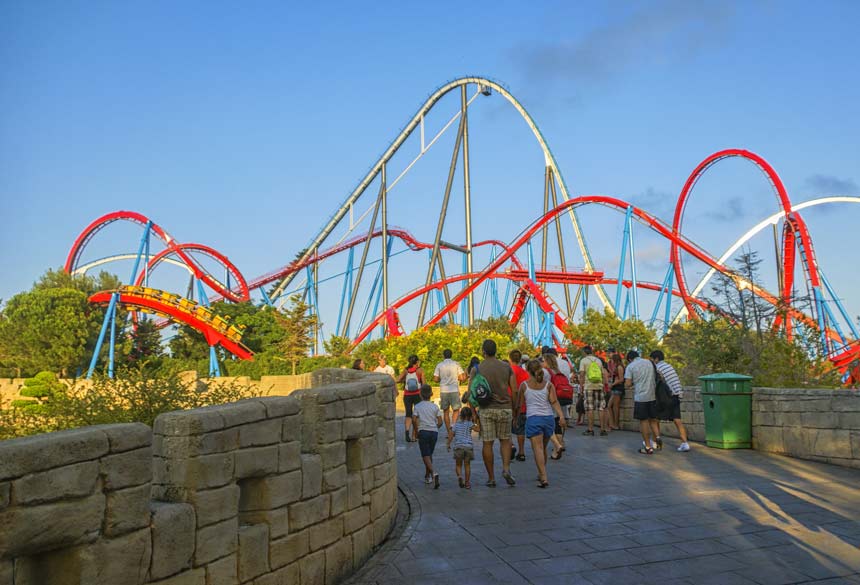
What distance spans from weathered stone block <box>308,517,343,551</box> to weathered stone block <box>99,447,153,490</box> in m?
1.60

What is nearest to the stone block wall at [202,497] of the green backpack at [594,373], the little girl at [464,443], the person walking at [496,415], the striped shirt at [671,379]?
the little girl at [464,443]

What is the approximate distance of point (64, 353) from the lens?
38.9m

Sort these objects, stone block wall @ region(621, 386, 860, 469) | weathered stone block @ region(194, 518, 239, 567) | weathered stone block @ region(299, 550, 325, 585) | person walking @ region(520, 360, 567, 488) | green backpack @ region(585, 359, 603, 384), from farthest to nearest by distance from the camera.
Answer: green backpack @ region(585, 359, 603, 384) < stone block wall @ region(621, 386, 860, 469) < person walking @ region(520, 360, 567, 488) < weathered stone block @ region(299, 550, 325, 585) < weathered stone block @ region(194, 518, 239, 567)

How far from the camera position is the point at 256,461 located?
4094 mm

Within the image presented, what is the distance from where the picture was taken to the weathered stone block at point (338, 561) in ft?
15.7

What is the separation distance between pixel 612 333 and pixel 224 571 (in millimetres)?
28830

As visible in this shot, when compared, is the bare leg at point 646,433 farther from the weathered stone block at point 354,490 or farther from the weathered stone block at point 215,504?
the weathered stone block at point 215,504

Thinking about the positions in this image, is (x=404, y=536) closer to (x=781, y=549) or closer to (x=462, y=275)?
(x=781, y=549)

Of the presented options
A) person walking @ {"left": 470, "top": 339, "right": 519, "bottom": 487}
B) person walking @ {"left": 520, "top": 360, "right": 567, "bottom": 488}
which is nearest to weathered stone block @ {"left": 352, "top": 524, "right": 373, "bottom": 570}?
person walking @ {"left": 470, "top": 339, "right": 519, "bottom": 487}

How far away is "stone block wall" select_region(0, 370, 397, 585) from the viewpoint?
9.23 feet

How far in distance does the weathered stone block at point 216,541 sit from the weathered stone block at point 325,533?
84cm

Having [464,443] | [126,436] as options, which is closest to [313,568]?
[126,436]

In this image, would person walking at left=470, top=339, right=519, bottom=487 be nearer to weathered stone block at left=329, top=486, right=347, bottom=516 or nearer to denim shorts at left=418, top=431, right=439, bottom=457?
denim shorts at left=418, top=431, right=439, bottom=457

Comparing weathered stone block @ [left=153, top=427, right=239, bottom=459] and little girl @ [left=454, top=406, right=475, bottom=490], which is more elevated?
weathered stone block @ [left=153, top=427, right=239, bottom=459]
